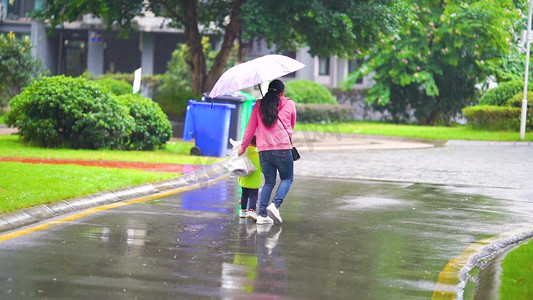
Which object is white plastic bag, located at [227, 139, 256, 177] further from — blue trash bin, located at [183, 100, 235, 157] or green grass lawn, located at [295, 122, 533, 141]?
green grass lawn, located at [295, 122, 533, 141]

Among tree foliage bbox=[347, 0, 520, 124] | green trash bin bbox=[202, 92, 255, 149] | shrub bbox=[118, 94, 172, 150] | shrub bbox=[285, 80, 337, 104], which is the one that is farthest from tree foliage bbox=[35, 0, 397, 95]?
shrub bbox=[285, 80, 337, 104]

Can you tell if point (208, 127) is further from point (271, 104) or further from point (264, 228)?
point (264, 228)

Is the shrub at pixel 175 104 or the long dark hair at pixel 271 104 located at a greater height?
the long dark hair at pixel 271 104

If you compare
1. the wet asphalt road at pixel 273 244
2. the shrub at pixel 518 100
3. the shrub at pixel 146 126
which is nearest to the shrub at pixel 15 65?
the shrub at pixel 146 126

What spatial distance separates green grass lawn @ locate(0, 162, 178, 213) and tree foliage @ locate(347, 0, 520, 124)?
20471 millimetres

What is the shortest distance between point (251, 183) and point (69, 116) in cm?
857

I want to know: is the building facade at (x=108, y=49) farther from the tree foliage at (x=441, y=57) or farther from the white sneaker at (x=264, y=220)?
the white sneaker at (x=264, y=220)

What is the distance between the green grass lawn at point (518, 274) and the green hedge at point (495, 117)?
73.3 ft

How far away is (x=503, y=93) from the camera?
105 feet

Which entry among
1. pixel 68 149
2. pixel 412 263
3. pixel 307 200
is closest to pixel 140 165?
pixel 68 149

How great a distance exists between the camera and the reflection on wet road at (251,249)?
699 cm

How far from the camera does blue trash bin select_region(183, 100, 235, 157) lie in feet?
63.1

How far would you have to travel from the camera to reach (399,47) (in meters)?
36.5

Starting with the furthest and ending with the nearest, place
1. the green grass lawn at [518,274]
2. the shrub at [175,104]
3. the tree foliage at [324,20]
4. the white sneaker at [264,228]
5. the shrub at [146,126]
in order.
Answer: the shrub at [175,104], the tree foliage at [324,20], the shrub at [146,126], the white sneaker at [264,228], the green grass lawn at [518,274]
